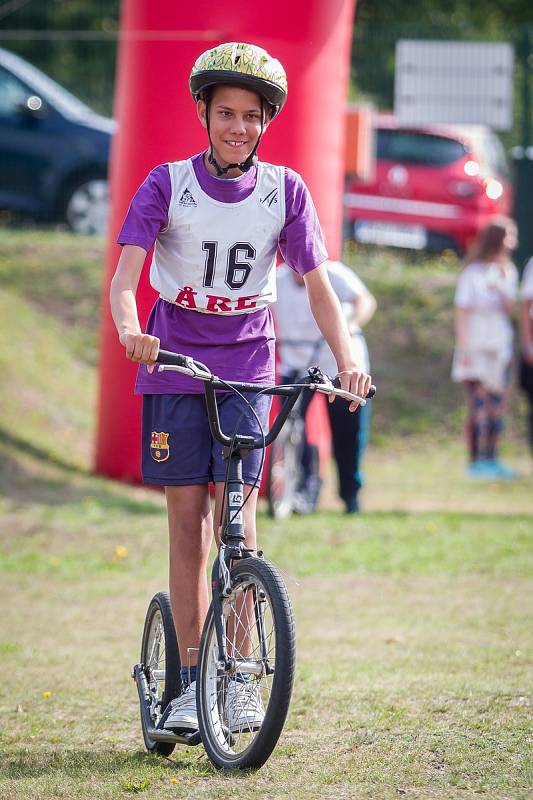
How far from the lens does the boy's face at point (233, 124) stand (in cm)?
432

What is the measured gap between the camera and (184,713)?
4.38 m

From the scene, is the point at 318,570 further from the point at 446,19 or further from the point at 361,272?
the point at 446,19

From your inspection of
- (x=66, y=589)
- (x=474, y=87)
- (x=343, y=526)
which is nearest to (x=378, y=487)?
(x=343, y=526)

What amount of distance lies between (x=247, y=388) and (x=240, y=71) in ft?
3.17

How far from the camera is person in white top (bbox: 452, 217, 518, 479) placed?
11375mm

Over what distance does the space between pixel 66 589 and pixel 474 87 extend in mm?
11511

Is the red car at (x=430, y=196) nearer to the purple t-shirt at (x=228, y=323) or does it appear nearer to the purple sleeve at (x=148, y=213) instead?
the purple t-shirt at (x=228, y=323)

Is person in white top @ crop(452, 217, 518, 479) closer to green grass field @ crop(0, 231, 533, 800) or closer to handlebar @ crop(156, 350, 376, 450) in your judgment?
green grass field @ crop(0, 231, 533, 800)

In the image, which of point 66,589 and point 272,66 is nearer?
point 272,66

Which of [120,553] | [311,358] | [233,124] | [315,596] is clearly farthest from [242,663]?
[311,358]

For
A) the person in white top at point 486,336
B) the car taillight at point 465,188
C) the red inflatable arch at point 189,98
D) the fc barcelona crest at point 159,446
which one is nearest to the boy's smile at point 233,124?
the fc barcelona crest at point 159,446

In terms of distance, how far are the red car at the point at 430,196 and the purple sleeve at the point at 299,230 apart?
13026 millimetres

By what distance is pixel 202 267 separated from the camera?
434 centimetres

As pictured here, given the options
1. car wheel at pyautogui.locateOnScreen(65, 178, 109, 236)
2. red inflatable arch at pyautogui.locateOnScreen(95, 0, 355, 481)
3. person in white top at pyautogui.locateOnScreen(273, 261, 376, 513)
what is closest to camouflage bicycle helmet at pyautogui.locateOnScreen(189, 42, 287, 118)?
person in white top at pyautogui.locateOnScreen(273, 261, 376, 513)
